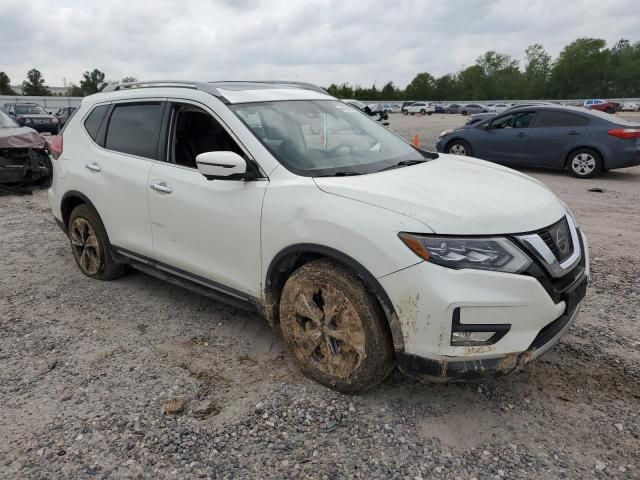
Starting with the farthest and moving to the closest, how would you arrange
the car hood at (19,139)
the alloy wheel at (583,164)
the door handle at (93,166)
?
the alloy wheel at (583,164), the car hood at (19,139), the door handle at (93,166)

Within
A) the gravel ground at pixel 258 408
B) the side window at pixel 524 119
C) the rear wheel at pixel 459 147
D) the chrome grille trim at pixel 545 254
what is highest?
the side window at pixel 524 119

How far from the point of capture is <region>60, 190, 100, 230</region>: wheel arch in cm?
456

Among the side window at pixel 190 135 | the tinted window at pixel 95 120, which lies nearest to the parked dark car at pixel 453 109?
the tinted window at pixel 95 120

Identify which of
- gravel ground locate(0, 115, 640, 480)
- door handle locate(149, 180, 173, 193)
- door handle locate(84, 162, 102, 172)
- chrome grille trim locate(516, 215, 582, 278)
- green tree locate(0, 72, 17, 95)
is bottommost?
gravel ground locate(0, 115, 640, 480)

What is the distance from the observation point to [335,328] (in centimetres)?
289

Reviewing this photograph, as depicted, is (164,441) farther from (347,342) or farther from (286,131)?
(286,131)

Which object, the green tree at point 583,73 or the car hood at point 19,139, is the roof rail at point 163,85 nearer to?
the car hood at point 19,139

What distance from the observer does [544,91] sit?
108 metres

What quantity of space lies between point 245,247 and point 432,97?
399ft

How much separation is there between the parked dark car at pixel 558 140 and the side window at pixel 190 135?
9062mm

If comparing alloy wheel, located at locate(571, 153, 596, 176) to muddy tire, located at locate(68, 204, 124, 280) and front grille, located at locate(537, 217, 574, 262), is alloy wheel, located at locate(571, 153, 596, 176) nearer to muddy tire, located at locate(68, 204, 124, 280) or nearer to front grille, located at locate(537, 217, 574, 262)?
front grille, located at locate(537, 217, 574, 262)

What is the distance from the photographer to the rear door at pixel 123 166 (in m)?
3.94

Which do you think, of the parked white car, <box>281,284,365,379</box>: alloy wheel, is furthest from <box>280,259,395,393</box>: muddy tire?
the parked white car

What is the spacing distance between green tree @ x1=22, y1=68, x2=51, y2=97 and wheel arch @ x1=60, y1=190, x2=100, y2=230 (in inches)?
3646
